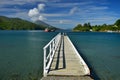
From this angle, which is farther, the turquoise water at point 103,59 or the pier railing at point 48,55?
the turquoise water at point 103,59

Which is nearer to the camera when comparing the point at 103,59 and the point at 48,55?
the point at 48,55

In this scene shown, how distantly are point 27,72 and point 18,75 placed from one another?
0.95m

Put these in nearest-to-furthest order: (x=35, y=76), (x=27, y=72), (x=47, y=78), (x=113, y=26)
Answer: (x=47, y=78) < (x=35, y=76) < (x=27, y=72) < (x=113, y=26)

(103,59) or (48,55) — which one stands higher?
(48,55)

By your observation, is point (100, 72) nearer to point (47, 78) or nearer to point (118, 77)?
point (118, 77)

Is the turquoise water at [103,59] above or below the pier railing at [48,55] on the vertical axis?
below

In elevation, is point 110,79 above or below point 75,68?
below

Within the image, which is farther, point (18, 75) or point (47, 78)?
point (18, 75)

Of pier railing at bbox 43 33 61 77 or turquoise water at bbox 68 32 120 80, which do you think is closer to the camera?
pier railing at bbox 43 33 61 77

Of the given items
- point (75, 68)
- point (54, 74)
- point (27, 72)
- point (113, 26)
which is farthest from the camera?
point (113, 26)

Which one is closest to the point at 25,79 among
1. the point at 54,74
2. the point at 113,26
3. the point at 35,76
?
the point at 35,76

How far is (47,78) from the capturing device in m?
9.65

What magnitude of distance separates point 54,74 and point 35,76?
2.95 metres

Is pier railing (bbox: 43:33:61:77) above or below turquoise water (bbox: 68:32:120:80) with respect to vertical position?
above
